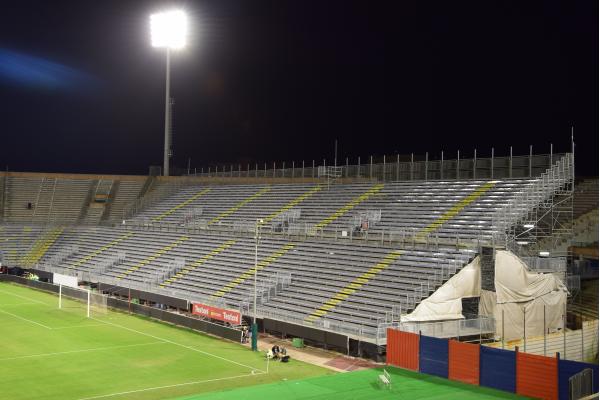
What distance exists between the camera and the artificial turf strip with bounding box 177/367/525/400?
2031cm

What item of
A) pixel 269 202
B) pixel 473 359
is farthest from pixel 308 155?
pixel 473 359

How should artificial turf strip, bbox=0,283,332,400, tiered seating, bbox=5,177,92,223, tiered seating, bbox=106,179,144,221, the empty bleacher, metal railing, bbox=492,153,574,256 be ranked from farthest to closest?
tiered seating, bbox=106,179,144,221 → tiered seating, bbox=5,177,92,223 → the empty bleacher → metal railing, bbox=492,153,574,256 → artificial turf strip, bbox=0,283,332,400

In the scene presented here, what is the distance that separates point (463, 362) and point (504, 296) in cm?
662

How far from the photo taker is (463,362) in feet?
73.8

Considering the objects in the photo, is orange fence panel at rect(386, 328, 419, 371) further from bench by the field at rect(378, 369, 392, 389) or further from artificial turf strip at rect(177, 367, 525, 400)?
bench by the field at rect(378, 369, 392, 389)

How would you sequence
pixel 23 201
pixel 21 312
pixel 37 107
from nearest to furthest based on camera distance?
pixel 21 312 < pixel 23 201 < pixel 37 107

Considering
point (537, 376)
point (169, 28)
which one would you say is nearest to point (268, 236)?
point (537, 376)

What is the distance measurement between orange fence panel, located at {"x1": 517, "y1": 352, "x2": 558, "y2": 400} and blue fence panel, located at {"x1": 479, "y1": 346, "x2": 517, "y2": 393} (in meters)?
0.21

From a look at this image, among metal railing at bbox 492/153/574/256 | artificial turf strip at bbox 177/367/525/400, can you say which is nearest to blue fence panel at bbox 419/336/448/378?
artificial turf strip at bbox 177/367/525/400

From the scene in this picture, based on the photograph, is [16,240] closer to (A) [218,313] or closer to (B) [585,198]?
(A) [218,313]

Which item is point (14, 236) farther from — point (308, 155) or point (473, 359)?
point (473, 359)

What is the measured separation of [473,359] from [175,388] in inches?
393

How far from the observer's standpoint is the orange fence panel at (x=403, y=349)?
23953mm

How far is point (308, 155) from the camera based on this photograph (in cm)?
6731
